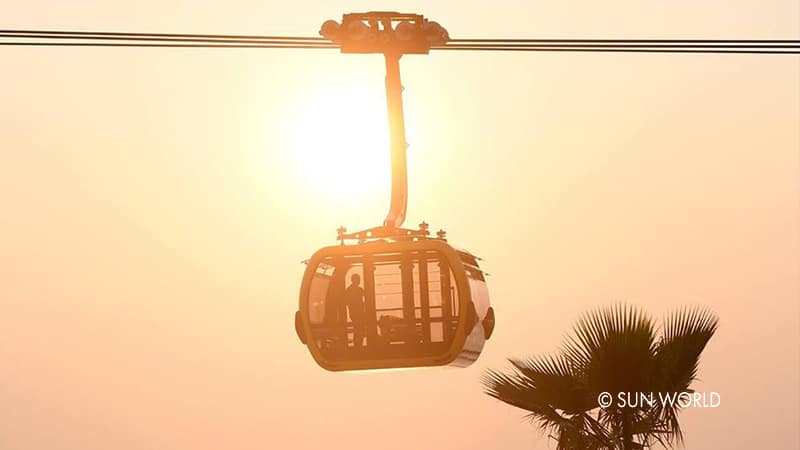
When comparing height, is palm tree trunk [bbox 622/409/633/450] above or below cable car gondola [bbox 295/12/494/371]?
below

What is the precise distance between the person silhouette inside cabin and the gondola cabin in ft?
0.05

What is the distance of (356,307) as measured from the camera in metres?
30.9

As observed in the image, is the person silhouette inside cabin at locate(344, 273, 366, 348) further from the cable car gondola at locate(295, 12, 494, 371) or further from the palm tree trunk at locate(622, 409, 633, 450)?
the palm tree trunk at locate(622, 409, 633, 450)

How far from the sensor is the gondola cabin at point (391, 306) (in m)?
30.1

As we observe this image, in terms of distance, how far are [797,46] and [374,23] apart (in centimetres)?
643

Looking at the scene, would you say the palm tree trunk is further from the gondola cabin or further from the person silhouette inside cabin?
the person silhouette inside cabin

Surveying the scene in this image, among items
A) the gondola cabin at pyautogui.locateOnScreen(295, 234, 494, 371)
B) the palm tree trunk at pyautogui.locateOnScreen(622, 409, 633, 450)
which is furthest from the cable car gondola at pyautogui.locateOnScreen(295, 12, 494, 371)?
the palm tree trunk at pyautogui.locateOnScreen(622, 409, 633, 450)

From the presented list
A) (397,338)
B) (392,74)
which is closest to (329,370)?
A: (397,338)

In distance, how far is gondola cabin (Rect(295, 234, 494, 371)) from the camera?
30141 millimetres

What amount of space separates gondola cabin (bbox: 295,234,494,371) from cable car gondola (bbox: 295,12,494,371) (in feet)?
0.04

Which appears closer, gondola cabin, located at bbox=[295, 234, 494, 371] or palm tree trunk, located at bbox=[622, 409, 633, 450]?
gondola cabin, located at bbox=[295, 234, 494, 371]

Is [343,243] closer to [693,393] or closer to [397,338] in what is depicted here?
[397,338]

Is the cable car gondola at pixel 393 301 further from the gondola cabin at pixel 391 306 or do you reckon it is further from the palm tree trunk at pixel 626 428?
the palm tree trunk at pixel 626 428

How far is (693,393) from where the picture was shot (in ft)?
113
